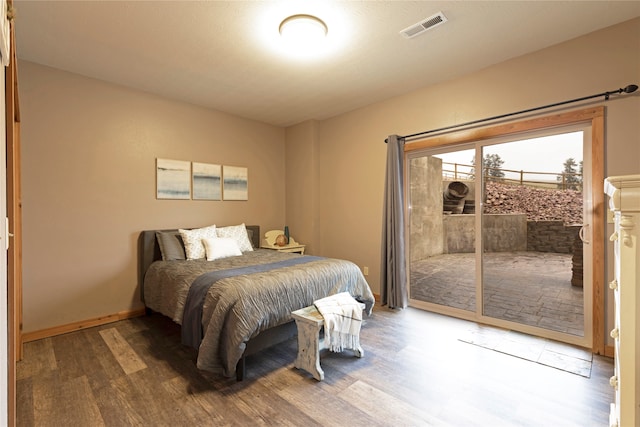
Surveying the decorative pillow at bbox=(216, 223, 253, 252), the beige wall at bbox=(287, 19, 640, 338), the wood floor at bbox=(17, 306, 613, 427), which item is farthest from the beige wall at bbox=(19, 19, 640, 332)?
the wood floor at bbox=(17, 306, 613, 427)

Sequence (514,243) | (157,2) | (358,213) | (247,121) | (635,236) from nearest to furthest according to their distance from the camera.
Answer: (635,236) → (157,2) → (514,243) → (358,213) → (247,121)

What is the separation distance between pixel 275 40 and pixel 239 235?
90.4 inches

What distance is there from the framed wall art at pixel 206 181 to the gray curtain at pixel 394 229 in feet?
7.36

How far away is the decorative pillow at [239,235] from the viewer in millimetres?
3773

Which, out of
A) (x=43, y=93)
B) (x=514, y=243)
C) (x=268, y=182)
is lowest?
Result: (x=514, y=243)

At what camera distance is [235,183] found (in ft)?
14.1

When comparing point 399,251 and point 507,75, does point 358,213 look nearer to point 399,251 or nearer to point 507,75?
point 399,251

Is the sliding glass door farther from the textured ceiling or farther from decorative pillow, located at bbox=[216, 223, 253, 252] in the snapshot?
decorative pillow, located at bbox=[216, 223, 253, 252]

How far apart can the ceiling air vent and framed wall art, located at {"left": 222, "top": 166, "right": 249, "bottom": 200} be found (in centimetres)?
278

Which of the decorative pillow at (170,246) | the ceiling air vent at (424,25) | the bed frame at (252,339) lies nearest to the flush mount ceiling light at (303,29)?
the ceiling air vent at (424,25)

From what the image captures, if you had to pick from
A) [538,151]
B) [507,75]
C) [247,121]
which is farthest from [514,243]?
[247,121]

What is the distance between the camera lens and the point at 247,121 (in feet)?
14.8

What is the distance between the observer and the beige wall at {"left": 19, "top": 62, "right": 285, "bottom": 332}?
2.83 m

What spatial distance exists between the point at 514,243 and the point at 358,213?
1874mm
